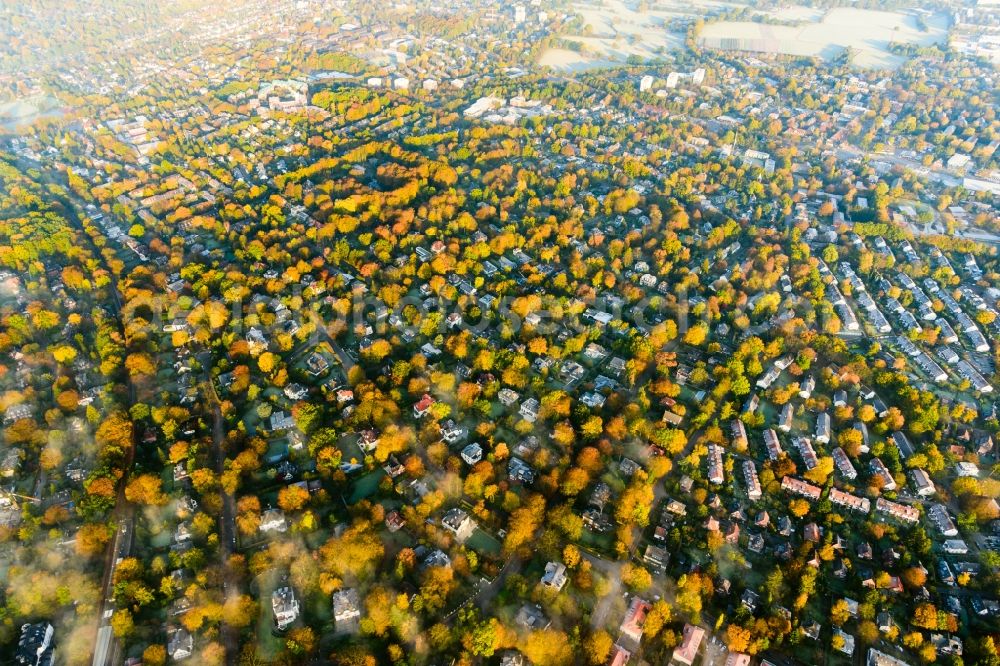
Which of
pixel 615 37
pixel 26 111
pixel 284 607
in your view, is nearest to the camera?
pixel 284 607

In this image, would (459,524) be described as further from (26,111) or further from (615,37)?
(615,37)

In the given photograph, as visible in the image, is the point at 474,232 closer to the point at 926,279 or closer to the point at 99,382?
the point at 99,382

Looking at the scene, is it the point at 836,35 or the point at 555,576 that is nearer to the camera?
the point at 555,576

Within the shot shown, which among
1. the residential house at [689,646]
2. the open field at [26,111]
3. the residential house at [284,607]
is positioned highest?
the open field at [26,111]

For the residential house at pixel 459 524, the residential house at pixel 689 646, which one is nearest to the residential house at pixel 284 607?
the residential house at pixel 459 524

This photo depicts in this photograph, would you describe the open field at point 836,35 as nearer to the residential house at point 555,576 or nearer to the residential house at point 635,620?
the residential house at point 635,620

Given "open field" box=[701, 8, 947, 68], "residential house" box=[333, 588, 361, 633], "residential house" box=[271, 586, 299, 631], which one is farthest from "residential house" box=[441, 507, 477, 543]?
"open field" box=[701, 8, 947, 68]

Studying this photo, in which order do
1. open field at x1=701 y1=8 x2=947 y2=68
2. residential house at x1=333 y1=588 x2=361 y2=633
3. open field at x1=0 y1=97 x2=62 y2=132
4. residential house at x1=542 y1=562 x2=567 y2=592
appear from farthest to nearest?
open field at x1=701 y1=8 x2=947 y2=68, open field at x1=0 y1=97 x2=62 y2=132, residential house at x1=542 y1=562 x2=567 y2=592, residential house at x1=333 y1=588 x2=361 y2=633

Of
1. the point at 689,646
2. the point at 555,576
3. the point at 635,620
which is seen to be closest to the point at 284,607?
the point at 555,576

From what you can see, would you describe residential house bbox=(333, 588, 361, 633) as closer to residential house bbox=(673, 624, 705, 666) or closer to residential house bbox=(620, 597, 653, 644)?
residential house bbox=(620, 597, 653, 644)

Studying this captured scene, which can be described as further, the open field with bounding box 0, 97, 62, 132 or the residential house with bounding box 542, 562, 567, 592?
the open field with bounding box 0, 97, 62, 132
